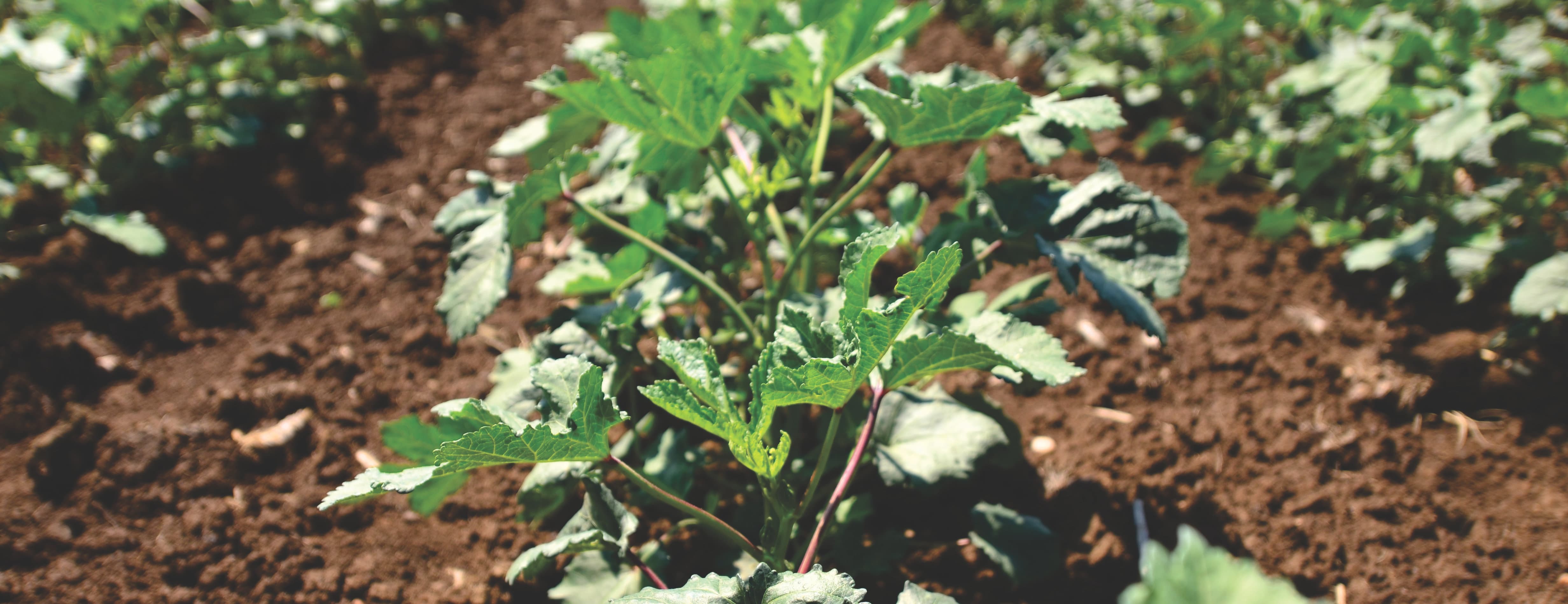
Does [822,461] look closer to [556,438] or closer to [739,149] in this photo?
[556,438]

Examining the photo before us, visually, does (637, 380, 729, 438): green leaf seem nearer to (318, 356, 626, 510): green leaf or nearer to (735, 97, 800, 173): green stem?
(318, 356, 626, 510): green leaf

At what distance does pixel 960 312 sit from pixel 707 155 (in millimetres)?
656

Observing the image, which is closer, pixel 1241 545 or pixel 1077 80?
pixel 1241 545

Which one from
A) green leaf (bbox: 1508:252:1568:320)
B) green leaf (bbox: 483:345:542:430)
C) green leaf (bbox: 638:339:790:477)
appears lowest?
green leaf (bbox: 1508:252:1568:320)

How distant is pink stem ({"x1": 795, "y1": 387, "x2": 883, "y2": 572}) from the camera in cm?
131

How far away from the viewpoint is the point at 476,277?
5.16ft

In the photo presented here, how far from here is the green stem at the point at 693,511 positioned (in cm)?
127

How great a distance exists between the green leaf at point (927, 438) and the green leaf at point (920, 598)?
26 centimetres

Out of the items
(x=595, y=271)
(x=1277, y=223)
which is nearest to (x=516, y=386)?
(x=595, y=271)

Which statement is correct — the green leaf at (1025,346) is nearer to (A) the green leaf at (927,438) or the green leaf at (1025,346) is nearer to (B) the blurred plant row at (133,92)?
(A) the green leaf at (927,438)

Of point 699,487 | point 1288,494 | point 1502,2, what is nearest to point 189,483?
point 699,487

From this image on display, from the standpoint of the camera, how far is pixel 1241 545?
1.69m

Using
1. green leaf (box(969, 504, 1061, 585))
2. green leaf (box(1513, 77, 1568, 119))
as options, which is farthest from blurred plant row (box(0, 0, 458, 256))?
green leaf (box(1513, 77, 1568, 119))

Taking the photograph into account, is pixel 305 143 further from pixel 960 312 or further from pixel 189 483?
pixel 960 312
